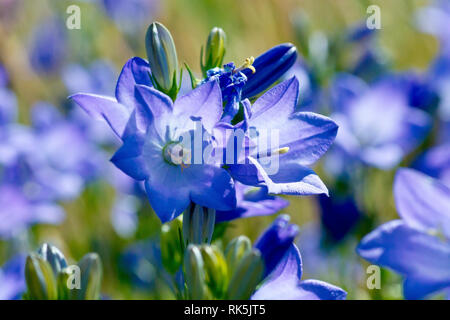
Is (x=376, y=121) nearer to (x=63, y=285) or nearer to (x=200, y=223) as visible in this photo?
(x=200, y=223)

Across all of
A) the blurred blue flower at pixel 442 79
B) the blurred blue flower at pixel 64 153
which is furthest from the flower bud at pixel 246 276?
the blurred blue flower at pixel 442 79

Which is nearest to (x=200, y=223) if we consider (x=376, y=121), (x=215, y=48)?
(x=215, y=48)

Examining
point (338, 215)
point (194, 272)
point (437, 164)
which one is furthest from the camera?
point (338, 215)

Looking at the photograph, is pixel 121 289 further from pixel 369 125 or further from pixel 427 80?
pixel 427 80

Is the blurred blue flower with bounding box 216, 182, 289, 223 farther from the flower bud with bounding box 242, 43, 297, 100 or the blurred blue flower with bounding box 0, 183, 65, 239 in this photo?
the blurred blue flower with bounding box 0, 183, 65, 239
